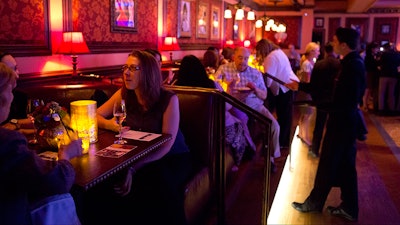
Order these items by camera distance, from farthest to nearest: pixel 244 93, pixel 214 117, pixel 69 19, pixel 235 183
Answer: pixel 69 19 → pixel 244 93 → pixel 235 183 → pixel 214 117

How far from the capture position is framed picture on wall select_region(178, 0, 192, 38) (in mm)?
7563

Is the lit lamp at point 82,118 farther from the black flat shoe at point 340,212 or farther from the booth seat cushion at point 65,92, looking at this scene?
the black flat shoe at point 340,212

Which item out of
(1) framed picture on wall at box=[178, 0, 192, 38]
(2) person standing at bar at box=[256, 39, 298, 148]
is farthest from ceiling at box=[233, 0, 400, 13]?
(2) person standing at bar at box=[256, 39, 298, 148]

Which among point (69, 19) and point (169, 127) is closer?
point (169, 127)

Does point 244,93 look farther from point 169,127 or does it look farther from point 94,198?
point 94,198

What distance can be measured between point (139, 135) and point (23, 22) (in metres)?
2.36

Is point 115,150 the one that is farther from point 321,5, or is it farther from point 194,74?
point 321,5

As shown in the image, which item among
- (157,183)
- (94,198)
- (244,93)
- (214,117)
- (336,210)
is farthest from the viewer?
(244,93)

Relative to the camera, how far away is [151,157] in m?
2.36

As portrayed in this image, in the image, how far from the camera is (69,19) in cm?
446

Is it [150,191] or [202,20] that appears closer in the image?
[150,191]

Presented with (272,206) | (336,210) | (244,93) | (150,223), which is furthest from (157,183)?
(244,93)

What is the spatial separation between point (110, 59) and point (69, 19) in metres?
1.09

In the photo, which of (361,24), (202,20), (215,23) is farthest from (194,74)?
(361,24)
